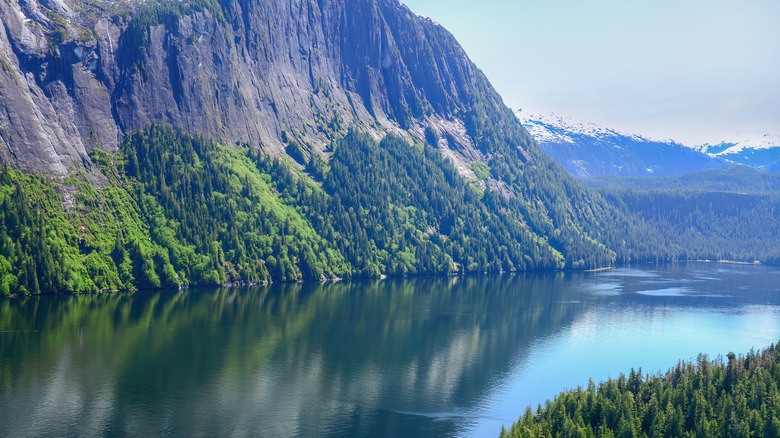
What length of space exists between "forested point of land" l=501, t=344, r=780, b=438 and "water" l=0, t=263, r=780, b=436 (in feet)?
45.4

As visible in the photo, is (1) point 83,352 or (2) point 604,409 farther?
(1) point 83,352

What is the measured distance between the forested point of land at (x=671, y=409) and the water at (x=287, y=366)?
45.4 ft

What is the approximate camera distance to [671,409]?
10144 centimetres

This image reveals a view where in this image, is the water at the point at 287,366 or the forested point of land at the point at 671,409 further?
the water at the point at 287,366

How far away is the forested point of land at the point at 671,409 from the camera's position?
97375 millimetres

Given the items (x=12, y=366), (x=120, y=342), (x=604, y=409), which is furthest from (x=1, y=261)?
(x=604, y=409)

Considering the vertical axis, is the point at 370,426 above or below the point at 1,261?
below

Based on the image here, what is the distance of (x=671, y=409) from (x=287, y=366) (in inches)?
2698

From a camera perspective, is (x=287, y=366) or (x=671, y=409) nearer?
(x=671, y=409)

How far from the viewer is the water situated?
10919 cm

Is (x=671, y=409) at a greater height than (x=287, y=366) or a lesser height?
greater

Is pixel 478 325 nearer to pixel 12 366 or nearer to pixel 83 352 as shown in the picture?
pixel 83 352

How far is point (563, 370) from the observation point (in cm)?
14962

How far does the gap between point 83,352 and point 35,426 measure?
42.1 m
